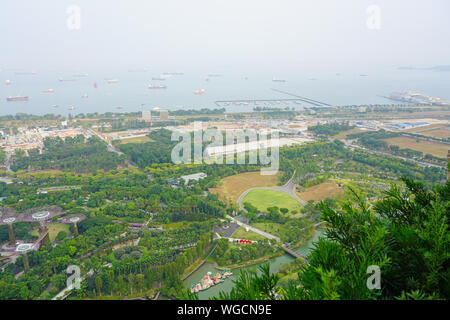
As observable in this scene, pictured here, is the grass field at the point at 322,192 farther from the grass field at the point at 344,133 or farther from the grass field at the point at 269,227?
the grass field at the point at 344,133

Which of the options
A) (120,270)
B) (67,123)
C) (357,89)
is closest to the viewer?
(120,270)

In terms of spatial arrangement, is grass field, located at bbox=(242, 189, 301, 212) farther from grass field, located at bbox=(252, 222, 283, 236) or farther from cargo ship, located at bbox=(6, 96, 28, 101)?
cargo ship, located at bbox=(6, 96, 28, 101)

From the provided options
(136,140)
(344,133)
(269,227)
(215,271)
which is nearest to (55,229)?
(215,271)

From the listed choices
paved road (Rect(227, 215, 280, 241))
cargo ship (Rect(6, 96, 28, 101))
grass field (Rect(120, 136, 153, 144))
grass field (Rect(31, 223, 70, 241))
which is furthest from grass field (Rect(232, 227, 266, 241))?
cargo ship (Rect(6, 96, 28, 101))

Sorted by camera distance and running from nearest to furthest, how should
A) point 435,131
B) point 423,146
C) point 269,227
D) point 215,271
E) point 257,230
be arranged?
point 215,271 → point 257,230 → point 269,227 → point 423,146 → point 435,131

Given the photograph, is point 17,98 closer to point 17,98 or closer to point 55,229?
point 17,98

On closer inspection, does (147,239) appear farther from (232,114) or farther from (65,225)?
(232,114)

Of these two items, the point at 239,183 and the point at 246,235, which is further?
the point at 239,183
